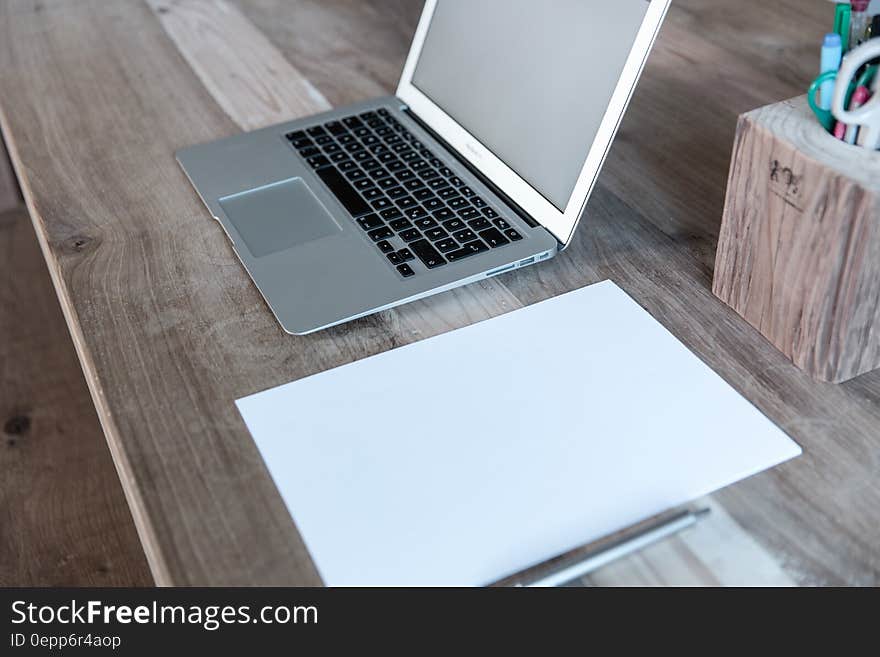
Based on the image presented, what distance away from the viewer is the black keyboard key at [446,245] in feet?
2.46

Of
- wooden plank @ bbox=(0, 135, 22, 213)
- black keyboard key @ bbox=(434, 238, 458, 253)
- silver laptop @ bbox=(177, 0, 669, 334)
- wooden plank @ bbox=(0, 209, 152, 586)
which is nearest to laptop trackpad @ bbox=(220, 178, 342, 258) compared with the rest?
silver laptop @ bbox=(177, 0, 669, 334)

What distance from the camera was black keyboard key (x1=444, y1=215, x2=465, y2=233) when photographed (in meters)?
0.77

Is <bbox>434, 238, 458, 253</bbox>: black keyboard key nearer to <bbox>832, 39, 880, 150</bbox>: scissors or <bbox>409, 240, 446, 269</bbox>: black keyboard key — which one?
<bbox>409, 240, 446, 269</bbox>: black keyboard key

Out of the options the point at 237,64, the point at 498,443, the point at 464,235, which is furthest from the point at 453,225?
the point at 237,64

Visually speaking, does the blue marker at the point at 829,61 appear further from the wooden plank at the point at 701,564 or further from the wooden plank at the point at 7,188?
the wooden plank at the point at 7,188

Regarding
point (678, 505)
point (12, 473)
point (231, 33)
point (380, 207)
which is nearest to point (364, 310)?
point (380, 207)

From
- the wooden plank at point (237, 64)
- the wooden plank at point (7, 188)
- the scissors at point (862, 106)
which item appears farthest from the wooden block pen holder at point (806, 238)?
the wooden plank at point (7, 188)

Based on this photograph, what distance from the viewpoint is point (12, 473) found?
0.96m

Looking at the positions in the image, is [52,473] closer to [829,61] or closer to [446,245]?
[446,245]

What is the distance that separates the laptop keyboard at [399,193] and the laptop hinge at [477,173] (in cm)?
2

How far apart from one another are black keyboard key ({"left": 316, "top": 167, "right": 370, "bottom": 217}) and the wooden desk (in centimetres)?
12

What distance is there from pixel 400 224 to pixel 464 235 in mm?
60

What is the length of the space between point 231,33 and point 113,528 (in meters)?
0.69

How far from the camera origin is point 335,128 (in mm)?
958
